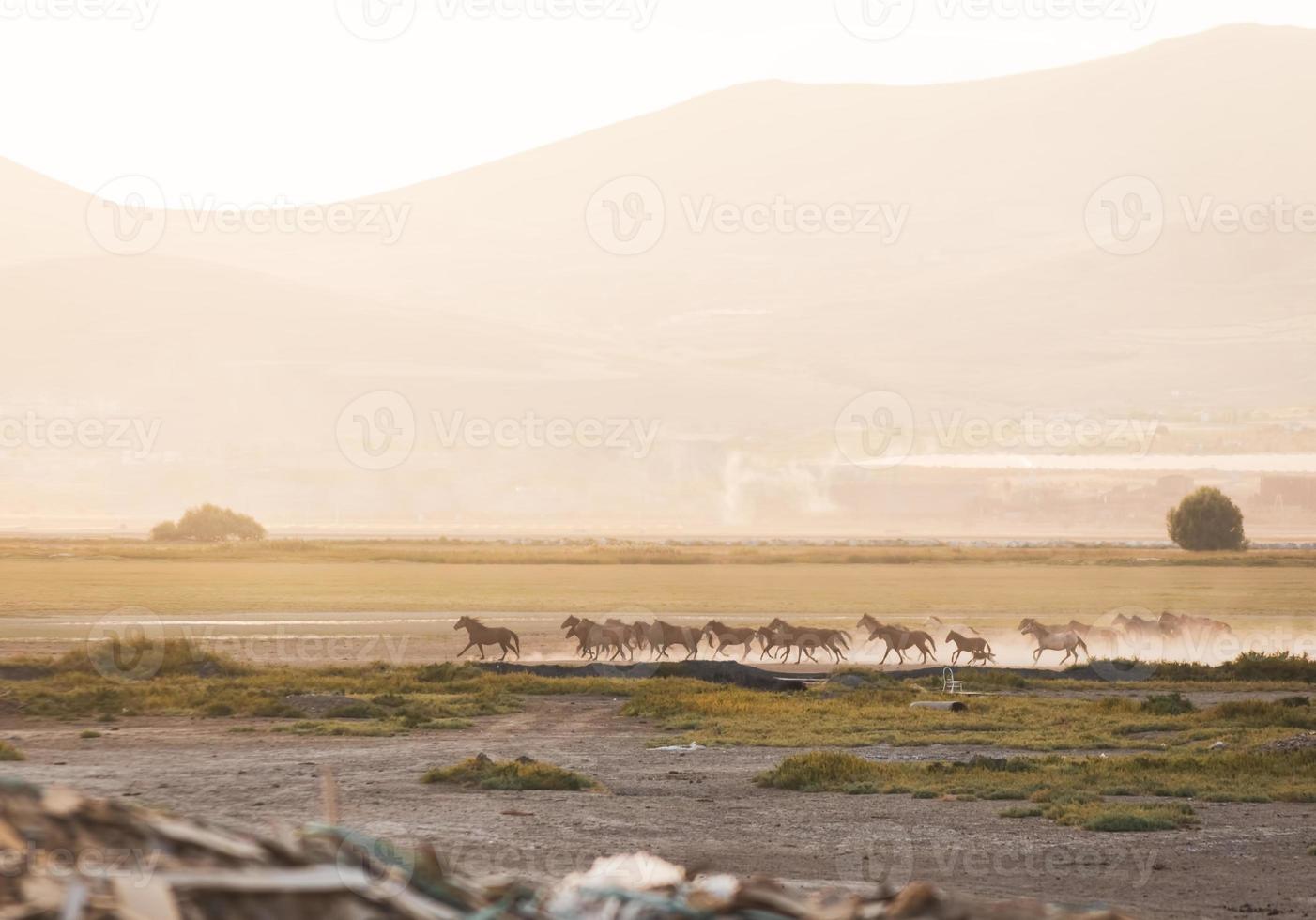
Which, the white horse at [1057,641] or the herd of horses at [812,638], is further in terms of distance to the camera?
the white horse at [1057,641]

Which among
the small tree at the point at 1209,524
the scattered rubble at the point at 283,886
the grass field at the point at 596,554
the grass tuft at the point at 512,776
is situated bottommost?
the grass tuft at the point at 512,776

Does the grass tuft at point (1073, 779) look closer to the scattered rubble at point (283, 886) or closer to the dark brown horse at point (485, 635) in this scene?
the scattered rubble at point (283, 886)

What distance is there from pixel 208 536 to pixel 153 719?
99240 mm

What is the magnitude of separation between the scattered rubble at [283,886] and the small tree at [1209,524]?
372ft

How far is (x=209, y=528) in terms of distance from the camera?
409 feet

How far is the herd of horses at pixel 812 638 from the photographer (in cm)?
4381

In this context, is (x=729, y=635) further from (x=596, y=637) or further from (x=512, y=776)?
(x=512, y=776)

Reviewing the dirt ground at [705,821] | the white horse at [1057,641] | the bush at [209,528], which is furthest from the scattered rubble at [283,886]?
the bush at [209,528]

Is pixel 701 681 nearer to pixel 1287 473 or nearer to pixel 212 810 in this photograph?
pixel 212 810

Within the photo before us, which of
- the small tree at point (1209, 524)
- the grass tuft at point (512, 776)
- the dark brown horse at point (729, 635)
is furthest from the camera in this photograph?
the small tree at point (1209, 524)

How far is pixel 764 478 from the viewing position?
198375 millimetres

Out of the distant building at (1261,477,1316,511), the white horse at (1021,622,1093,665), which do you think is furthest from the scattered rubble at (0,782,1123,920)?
the distant building at (1261,477,1316,511)

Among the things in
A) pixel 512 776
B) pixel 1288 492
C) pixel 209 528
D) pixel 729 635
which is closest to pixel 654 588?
pixel 729 635

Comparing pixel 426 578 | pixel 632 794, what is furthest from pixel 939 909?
pixel 426 578
